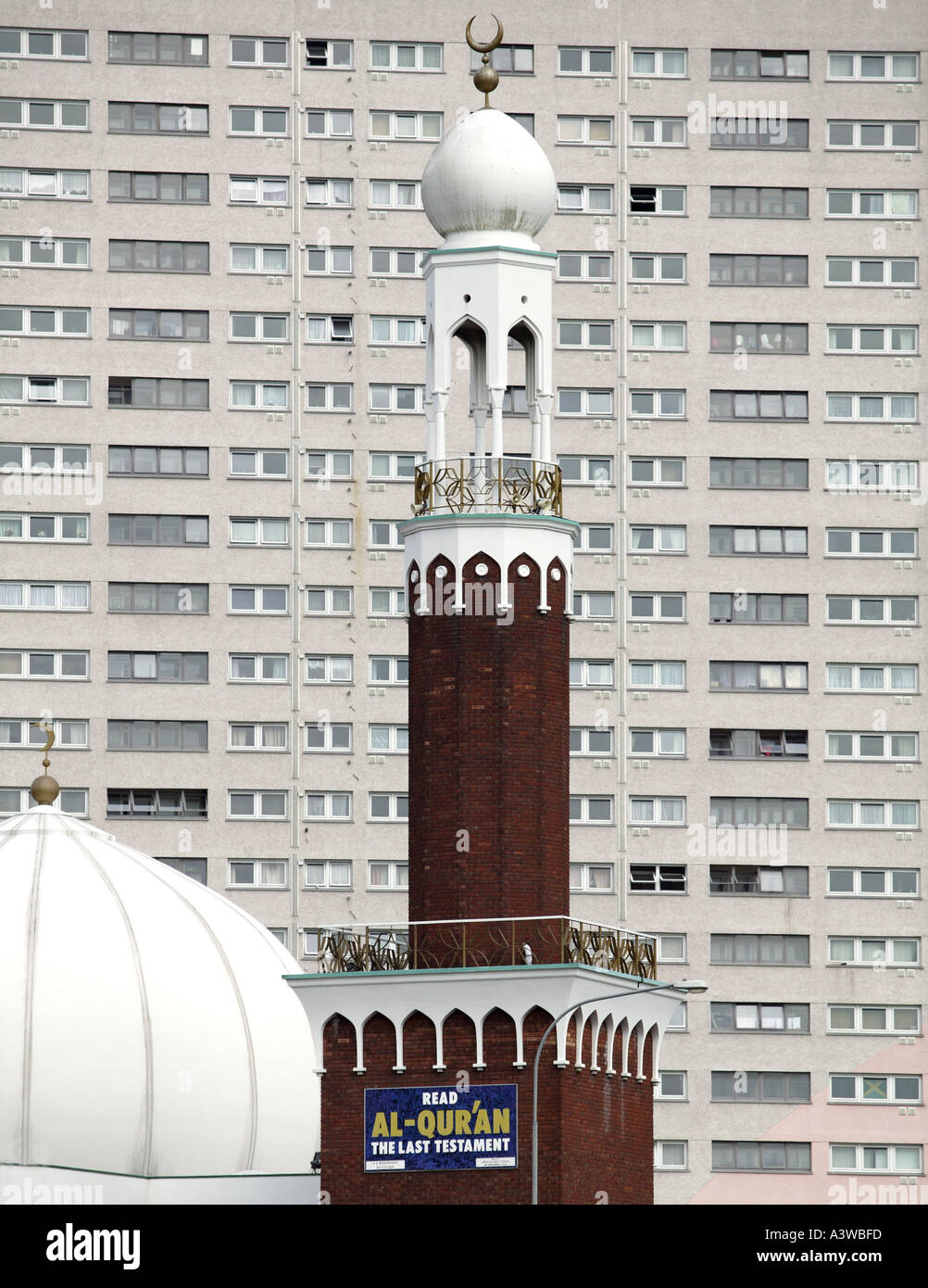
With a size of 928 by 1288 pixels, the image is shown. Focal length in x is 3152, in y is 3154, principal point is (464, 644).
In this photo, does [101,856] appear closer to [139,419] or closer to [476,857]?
[476,857]

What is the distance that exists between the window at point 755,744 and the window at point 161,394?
805 inches

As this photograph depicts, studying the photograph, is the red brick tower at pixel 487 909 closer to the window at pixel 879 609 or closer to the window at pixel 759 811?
the window at pixel 759 811

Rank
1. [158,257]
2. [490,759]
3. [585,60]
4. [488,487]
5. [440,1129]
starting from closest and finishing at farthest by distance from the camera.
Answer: [440,1129], [490,759], [488,487], [158,257], [585,60]

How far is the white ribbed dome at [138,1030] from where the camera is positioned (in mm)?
65875

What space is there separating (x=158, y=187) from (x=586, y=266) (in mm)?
14690

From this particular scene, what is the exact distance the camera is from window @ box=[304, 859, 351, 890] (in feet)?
337

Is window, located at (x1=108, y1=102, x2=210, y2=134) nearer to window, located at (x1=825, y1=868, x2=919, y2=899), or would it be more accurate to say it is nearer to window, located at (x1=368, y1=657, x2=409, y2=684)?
window, located at (x1=368, y1=657, x2=409, y2=684)

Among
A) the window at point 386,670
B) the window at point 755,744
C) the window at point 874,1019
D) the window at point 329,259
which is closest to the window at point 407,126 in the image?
the window at point 329,259

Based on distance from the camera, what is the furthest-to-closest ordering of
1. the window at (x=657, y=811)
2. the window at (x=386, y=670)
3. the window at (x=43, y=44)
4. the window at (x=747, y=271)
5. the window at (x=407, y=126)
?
the window at (x=43, y=44) → the window at (x=747, y=271) → the window at (x=407, y=126) → the window at (x=386, y=670) → the window at (x=657, y=811)

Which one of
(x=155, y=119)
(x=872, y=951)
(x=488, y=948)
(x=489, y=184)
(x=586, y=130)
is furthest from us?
(x=586, y=130)

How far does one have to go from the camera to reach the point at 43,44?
107625 mm

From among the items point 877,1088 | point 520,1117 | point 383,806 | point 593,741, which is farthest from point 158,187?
point 520,1117

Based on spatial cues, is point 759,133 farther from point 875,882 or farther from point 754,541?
point 875,882
